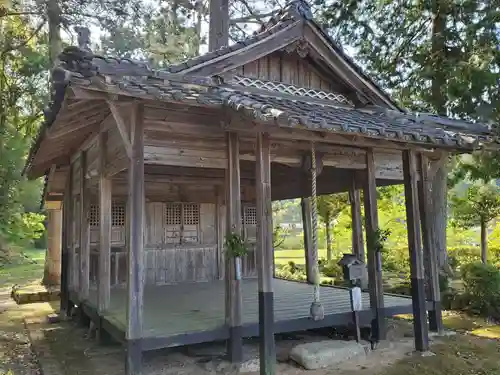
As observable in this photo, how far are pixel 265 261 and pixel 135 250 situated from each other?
5.31ft

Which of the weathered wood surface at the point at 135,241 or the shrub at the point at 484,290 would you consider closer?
the weathered wood surface at the point at 135,241

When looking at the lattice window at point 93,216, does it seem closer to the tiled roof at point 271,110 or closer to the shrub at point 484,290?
the tiled roof at point 271,110

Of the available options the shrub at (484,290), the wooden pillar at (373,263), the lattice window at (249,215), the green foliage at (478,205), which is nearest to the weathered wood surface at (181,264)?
the lattice window at (249,215)

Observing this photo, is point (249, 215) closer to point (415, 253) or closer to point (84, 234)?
point (84, 234)

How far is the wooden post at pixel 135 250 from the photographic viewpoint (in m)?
5.12

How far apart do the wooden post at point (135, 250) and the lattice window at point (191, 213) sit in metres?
5.90

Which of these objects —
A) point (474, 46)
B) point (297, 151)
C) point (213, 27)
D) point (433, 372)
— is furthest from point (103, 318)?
point (474, 46)

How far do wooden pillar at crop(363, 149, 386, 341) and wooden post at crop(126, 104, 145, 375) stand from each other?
11.9 feet

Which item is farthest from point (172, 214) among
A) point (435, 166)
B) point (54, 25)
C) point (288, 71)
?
→ point (54, 25)

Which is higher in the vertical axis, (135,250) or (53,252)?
(135,250)

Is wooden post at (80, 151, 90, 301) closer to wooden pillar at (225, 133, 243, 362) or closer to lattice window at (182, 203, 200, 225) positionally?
lattice window at (182, 203, 200, 225)

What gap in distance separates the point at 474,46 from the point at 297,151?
699 centimetres

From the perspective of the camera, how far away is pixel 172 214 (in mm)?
11102

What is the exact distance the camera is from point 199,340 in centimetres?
561
